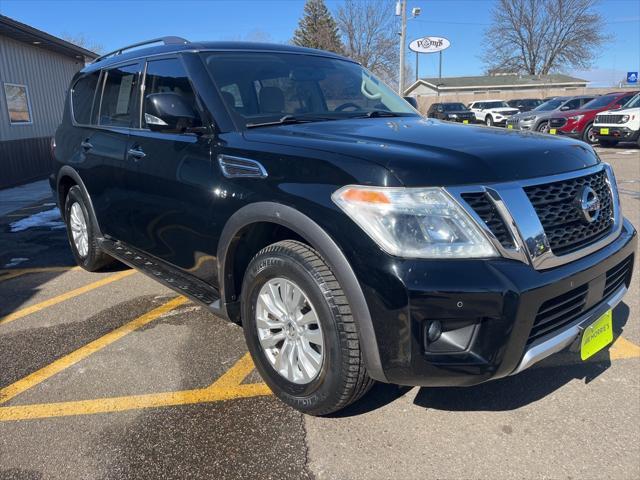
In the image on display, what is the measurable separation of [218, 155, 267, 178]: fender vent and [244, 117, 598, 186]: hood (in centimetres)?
14

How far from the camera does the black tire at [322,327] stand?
225cm

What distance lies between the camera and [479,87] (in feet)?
179

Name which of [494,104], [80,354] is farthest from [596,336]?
[494,104]

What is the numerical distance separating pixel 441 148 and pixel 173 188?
1.67 m

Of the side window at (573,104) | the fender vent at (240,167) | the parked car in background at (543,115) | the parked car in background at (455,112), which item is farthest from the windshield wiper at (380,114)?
the parked car in background at (455,112)

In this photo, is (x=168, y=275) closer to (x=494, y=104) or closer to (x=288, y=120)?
(x=288, y=120)

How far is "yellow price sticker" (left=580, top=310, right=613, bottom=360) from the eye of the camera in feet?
7.86

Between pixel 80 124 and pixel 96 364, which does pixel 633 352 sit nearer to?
pixel 96 364

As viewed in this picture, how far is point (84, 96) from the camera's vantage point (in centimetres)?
477

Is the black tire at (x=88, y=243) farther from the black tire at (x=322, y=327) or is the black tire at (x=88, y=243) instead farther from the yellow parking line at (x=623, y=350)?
the yellow parking line at (x=623, y=350)

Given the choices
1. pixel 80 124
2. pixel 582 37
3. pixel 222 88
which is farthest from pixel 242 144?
pixel 582 37

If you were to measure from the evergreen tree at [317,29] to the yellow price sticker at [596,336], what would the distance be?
156 ft

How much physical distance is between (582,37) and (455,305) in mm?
61334

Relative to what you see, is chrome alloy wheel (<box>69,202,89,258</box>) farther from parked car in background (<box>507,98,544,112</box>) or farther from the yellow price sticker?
parked car in background (<box>507,98,544,112</box>)
